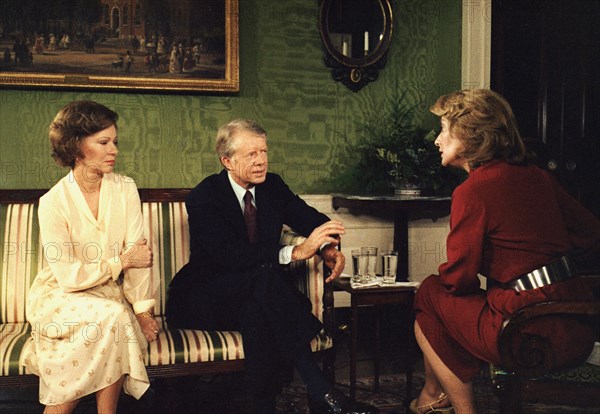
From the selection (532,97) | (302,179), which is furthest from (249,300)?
(532,97)

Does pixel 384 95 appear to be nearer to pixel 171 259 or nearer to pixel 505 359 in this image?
pixel 171 259

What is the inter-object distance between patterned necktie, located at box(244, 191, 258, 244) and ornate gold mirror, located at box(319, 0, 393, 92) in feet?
5.60

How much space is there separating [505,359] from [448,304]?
0.34 m

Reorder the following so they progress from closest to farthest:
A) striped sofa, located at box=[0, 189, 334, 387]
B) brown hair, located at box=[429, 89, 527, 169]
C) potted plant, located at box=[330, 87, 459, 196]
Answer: brown hair, located at box=[429, 89, 527, 169]
striped sofa, located at box=[0, 189, 334, 387]
potted plant, located at box=[330, 87, 459, 196]

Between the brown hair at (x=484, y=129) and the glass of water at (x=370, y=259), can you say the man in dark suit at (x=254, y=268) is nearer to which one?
the glass of water at (x=370, y=259)

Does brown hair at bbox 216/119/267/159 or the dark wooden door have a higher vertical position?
the dark wooden door

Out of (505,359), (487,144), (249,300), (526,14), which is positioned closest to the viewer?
(505,359)

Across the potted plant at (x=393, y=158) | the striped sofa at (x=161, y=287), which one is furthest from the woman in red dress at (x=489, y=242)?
the potted plant at (x=393, y=158)

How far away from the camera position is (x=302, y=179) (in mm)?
4387

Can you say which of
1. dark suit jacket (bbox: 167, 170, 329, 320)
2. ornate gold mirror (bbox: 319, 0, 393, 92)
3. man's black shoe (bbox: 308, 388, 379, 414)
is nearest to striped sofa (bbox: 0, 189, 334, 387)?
dark suit jacket (bbox: 167, 170, 329, 320)

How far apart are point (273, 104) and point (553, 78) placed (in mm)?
2106

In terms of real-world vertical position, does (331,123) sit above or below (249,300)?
above

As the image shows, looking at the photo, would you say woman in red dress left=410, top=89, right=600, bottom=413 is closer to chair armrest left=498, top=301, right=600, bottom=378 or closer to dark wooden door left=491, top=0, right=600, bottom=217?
chair armrest left=498, top=301, right=600, bottom=378

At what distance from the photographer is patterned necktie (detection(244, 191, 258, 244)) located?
2975 millimetres
